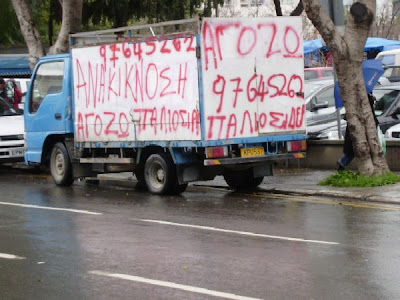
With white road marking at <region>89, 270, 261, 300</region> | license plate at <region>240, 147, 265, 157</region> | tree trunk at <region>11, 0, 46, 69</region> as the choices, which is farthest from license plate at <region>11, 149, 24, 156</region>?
white road marking at <region>89, 270, 261, 300</region>

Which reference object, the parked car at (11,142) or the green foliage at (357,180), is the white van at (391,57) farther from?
the green foliage at (357,180)

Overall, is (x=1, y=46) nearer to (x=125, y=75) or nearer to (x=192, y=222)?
(x=125, y=75)

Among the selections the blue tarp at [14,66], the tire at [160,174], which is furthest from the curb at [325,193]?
the blue tarp at [14,66]

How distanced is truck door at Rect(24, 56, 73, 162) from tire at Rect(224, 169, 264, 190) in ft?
10.4

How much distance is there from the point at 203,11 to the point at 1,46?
15.9 metres

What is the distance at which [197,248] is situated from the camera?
9945 millimetres

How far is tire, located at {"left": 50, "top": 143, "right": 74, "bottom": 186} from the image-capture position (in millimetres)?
17391

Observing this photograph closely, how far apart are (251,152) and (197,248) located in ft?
16.9

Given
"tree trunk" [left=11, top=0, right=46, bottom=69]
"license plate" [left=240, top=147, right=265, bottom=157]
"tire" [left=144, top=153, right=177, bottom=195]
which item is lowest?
"tire" [left=144, top=153, right=177, bottom=195]

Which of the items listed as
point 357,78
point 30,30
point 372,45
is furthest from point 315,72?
point 357,78

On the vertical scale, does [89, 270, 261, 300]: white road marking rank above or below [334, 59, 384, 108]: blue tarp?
below

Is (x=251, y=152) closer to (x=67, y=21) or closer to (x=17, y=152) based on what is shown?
(x=17, y=152)

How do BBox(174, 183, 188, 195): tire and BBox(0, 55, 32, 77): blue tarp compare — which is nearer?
BBox(174, 183, 188, 195): tire

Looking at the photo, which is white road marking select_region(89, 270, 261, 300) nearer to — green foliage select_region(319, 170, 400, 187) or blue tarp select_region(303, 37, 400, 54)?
green foliage select_region(319, 170, 400, 187)
